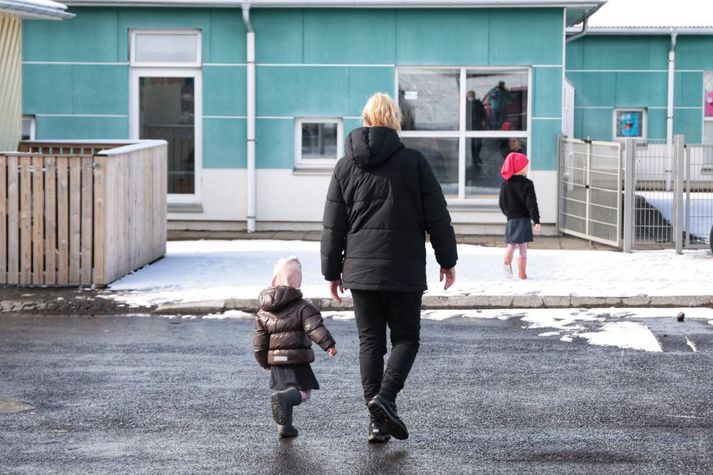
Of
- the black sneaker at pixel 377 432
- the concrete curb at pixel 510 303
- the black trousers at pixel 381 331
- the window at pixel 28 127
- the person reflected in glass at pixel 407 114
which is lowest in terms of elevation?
the black sneaker at pixel 377 432

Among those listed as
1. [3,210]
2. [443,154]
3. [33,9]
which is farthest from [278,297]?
[443,154]

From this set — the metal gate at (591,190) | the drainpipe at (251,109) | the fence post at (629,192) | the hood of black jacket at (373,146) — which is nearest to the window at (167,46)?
the drainpipe at (251,109)

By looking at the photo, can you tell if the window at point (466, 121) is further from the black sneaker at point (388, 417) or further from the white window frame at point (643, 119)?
the black sneaker at point (388, 417)

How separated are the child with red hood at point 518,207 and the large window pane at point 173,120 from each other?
22.9 feet

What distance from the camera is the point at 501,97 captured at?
20.8 metres

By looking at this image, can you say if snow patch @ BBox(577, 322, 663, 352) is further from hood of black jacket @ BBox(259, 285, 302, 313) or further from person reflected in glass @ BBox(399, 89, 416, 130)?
person reflected in glass @ BBox(399, 89, 416, 130)

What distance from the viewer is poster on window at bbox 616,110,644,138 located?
2978 centimetres

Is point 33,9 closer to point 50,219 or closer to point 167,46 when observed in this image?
point 50,219

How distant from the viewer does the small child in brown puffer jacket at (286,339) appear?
799 centimetres

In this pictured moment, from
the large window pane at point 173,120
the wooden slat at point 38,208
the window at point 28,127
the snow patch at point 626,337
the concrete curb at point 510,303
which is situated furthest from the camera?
the window at point 28,127

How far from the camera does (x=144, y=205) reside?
53.3 feet

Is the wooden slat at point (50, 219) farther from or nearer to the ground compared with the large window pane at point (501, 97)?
nearer to the ground

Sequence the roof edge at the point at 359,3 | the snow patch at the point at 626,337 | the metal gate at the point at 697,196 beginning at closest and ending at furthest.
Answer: the snow patch at the point at 626,337, the metal gate at the point at 697,196, the roof edge at the point at 359,3

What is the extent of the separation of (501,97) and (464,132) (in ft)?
2.32
